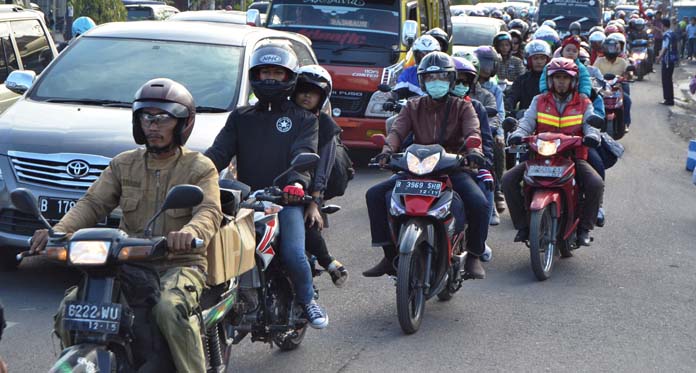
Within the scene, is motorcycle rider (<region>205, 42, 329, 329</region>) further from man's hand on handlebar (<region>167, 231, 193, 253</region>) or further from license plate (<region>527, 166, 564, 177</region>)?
license plate (<region>527, 166, 564, 177</region>)

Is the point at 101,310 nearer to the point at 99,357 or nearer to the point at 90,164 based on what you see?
the point at 99,357

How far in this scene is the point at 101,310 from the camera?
4227mm

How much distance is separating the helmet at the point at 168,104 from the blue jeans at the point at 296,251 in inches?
47.5

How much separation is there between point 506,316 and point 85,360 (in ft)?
14.0

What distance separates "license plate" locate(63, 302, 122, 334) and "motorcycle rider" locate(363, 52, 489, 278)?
373cm

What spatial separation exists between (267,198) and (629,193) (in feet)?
29.2

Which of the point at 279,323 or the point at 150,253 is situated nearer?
the point at 150,253

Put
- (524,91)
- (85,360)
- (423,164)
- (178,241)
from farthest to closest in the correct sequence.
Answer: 1. (524,91)
2. (423,164)
3. (178,241)
4. (85,360)

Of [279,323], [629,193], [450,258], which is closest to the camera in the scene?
[279,323]

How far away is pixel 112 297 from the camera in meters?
4.30

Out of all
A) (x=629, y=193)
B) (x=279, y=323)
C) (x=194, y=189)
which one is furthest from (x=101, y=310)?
(x=629, y=193)

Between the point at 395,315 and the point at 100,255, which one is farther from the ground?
the point at 100,255

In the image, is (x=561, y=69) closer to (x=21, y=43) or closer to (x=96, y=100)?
(x=96, y=100)

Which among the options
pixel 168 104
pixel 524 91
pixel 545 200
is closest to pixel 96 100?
pixel 545 200
